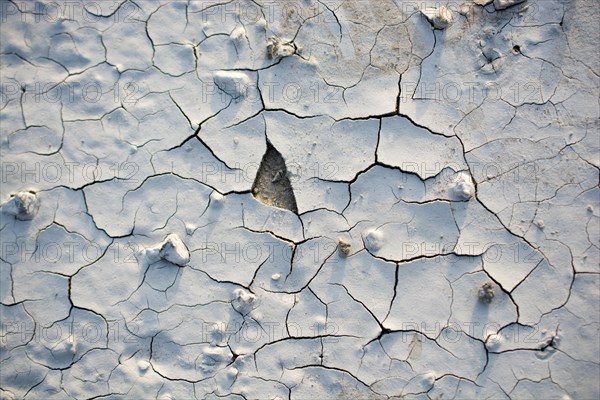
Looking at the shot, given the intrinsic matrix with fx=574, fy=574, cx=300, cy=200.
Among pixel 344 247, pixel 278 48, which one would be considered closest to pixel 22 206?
pixel 278 48

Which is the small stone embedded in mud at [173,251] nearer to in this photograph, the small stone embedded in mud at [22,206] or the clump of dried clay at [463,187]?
the small stone embedded in mud at [22,206]

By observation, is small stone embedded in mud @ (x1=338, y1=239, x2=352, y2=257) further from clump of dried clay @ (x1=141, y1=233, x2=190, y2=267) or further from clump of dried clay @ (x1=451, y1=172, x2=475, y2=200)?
clump of dried clay @ (x1=141, y1=233, x2=190, y2=267)

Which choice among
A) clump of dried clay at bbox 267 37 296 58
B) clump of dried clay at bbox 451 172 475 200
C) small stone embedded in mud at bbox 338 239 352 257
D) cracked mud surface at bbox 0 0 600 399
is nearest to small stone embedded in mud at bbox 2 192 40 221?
cracked mud surface at bbox 0 0 600 399

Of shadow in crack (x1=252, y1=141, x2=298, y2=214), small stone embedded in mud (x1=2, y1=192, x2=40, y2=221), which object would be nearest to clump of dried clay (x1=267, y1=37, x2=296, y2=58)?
shadow in crack (x1=252, y1=141, x2=298, y2=214)

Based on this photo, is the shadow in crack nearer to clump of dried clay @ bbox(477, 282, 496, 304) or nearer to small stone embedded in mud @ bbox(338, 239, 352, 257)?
small stone embedded in mud @ bbox(338, 239, 352, 257)

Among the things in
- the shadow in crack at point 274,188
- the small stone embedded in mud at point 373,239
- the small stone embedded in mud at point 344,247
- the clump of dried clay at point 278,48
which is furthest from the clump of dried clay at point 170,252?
the clump of dried clay at point 278,48

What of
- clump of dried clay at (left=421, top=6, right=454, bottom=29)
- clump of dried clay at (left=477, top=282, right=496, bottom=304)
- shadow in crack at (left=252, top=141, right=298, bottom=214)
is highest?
clump of dried clay at (left=421, top=6, right=454, bottom=29)

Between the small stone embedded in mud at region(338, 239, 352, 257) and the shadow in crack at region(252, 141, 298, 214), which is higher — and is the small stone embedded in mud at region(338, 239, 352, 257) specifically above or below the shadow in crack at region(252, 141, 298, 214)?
below

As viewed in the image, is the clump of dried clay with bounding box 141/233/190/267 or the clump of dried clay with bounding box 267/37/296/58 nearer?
the clump of dried clay with bounding box 141/233/190/267
